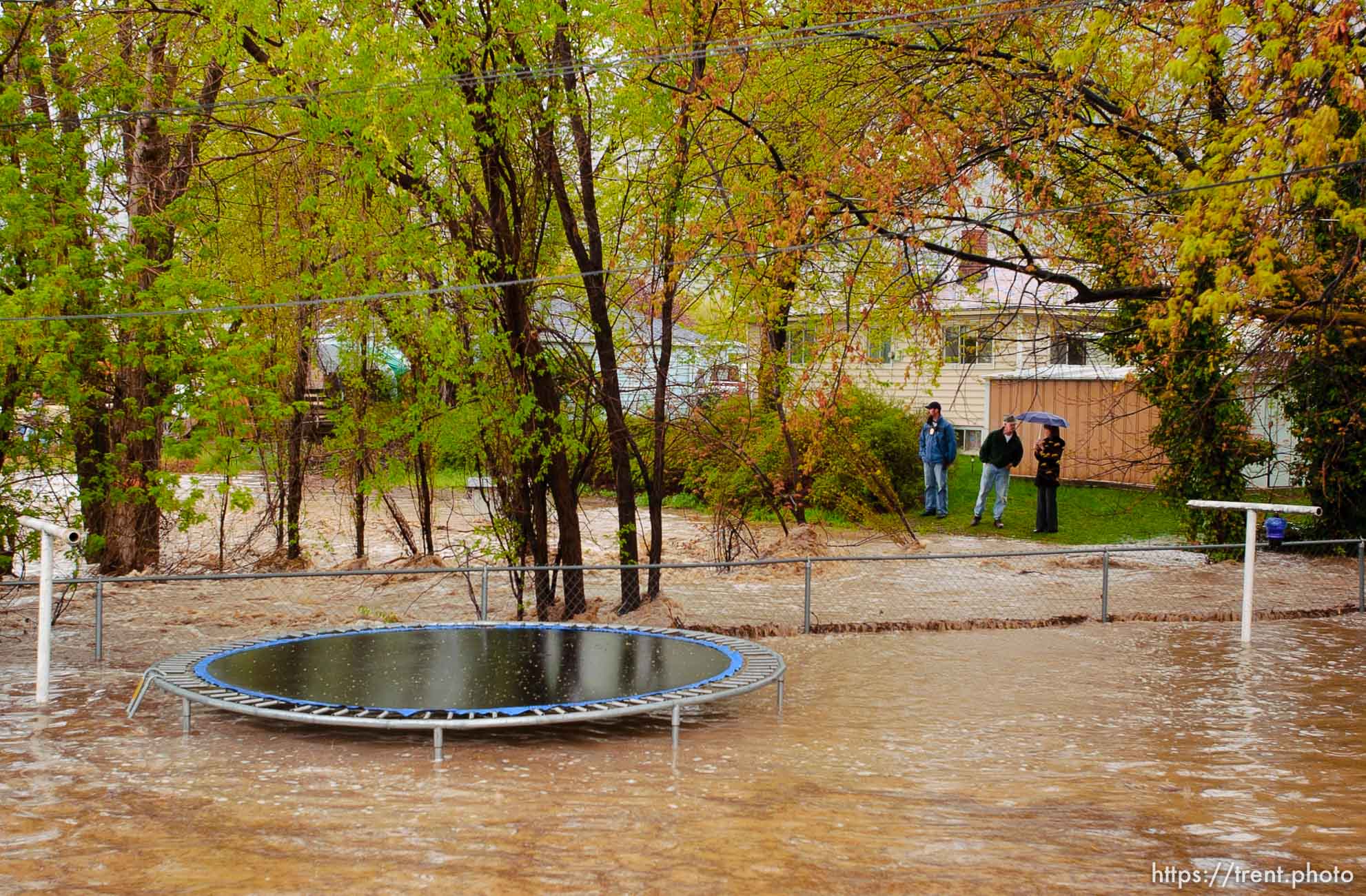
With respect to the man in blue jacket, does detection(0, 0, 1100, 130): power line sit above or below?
above

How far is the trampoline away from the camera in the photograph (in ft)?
27.7

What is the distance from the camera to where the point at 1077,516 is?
2303 centimetres

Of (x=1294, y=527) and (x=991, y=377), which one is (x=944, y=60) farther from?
(x=991, y=377)

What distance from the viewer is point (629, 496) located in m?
16.1

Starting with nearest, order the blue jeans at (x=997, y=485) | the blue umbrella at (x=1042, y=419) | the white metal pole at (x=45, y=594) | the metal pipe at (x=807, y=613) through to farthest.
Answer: the white metal pole at (x=45, y=594) → the metal pipe at (x=807, y=613) → the blue jeans at (x=997, y=485) → the blue umbrella at (x=1042, y=419)

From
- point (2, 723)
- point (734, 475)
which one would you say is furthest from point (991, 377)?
point (2, 723)

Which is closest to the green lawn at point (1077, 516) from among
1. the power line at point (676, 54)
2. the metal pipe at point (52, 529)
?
the power line at point (676, 54)

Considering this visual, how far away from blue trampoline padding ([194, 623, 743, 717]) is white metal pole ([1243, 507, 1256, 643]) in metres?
5.50

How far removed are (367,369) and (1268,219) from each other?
1114 cm

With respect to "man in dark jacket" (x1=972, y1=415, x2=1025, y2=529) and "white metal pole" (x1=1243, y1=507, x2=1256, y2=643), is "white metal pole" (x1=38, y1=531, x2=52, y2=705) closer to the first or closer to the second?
"white metal pole" (x1=1243, y1=507, x2=1256, y2=643)

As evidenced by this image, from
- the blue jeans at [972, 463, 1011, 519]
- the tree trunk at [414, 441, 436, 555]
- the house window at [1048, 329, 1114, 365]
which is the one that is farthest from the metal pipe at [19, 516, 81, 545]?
the blue jeans at [972, 463, 1011, 519]

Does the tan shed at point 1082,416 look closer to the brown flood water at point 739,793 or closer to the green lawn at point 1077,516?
the green lawn at point 1077,516

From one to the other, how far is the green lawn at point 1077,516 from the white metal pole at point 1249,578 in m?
5.70

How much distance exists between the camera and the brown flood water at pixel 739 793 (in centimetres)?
609
